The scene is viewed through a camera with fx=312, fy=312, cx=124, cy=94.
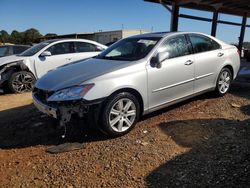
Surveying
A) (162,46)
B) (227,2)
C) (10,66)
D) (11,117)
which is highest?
(227,2)

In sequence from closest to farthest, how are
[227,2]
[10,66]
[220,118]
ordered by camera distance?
[220,118] < [10,66] < [227,2]

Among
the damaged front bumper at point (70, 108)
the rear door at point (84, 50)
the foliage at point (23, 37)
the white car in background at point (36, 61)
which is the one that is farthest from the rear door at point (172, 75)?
the foliage at point (23, 37)

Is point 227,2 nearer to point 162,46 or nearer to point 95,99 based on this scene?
point 162,46

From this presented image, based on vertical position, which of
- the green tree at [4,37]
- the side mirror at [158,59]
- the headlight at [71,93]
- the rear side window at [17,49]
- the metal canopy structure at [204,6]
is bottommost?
the green tree at [4,37]

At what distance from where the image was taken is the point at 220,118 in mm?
5340

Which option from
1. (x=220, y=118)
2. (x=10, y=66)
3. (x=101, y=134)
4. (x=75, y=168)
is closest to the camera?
(x=75, y=168)

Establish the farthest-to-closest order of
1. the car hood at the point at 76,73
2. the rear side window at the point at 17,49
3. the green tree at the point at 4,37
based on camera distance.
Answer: the green tree at the point at 4,37 → the rear side window at the point at 17,49 → the car hood at the point at 76,73

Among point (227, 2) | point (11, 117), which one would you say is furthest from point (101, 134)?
point (227, 2)

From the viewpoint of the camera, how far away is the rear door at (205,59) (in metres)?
5.90

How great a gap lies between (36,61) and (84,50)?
1.62 m

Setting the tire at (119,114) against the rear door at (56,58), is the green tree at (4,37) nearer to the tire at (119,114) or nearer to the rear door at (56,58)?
the rear door at (56,58)

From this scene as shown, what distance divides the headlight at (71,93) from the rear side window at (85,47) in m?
5.54

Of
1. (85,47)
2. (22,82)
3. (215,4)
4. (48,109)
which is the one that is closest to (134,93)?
(48,109)

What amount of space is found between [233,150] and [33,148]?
9.08ft
